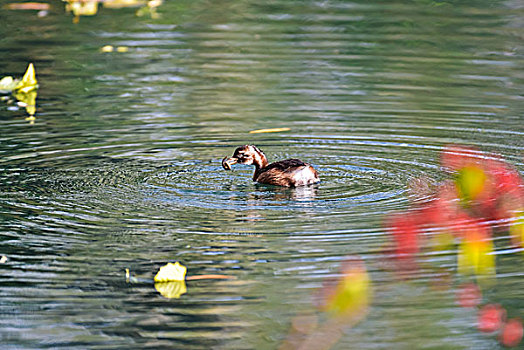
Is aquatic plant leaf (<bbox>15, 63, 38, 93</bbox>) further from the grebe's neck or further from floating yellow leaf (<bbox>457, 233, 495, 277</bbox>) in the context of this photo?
floating yellow leaf (<bbox>457, 233, 495, 277</bbox>)

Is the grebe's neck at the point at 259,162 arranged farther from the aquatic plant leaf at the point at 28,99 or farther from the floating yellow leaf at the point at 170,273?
the aquatic plant leaf at the point at 28,99

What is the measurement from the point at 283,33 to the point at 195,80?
3763 millimetres

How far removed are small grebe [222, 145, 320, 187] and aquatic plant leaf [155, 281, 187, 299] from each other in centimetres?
247

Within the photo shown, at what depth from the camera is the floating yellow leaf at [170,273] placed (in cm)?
633

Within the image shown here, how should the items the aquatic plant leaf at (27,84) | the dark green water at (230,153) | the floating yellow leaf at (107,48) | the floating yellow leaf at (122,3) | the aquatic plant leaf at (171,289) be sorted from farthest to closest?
the floating yellow leaf at (122,3), the floating yellow leaf at (107,48), the aquatic plant leaf at (27,84), the aquatic plant leaf at (171,289), the dark green water at (230,153)

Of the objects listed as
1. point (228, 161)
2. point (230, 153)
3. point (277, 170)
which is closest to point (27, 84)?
point (230, 153)

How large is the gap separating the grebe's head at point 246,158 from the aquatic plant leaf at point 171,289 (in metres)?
2.80

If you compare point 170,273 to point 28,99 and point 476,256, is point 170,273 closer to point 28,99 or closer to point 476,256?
point 476,256

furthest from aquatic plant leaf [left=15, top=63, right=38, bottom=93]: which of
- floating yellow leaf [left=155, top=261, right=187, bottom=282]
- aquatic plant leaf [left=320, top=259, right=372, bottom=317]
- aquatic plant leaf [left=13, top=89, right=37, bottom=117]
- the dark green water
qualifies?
aquatic plant leaf [left=320, top=259, right=372, bottom=317]

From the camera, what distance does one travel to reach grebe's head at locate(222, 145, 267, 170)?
903cm

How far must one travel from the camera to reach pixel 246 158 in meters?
9.05

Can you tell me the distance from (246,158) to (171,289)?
2.97 meters

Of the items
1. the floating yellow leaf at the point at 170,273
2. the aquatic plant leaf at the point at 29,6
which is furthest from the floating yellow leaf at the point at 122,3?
the floating yellow leaf at the point at 170,273

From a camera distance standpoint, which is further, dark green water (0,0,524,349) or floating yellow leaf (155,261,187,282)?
floating yellow leaf (155,261,187,282)
